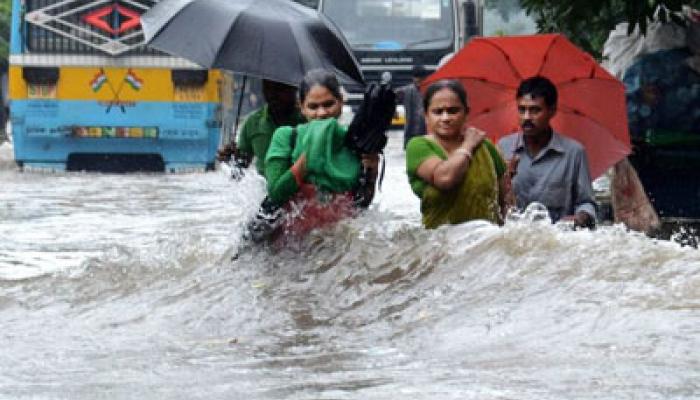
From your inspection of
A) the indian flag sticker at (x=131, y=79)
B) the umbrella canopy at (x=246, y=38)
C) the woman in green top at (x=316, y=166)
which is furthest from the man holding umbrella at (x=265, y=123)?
the indian flag sticker at (x=131, y=79)

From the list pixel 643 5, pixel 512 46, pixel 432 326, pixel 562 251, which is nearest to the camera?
pixel 432 326

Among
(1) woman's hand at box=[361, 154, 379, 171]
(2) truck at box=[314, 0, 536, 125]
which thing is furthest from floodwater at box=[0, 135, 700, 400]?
(2) truck at box=[314, 0, 536, 125]

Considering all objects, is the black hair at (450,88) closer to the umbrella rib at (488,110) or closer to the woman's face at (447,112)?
the woman's face at (447,112)

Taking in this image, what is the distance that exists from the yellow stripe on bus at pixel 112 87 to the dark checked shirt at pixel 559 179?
12.6 meters

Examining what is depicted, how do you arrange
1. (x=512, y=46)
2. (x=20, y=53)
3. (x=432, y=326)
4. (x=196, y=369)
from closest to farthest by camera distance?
(x=196, y=369)
(x=432, y=326)
(x=512, y=46)
(x=20, y=53)

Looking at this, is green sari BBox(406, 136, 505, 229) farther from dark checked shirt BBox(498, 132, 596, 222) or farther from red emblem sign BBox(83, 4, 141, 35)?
red emblem sign BBox(83, 4, 141, 35)

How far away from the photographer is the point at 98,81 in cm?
2064

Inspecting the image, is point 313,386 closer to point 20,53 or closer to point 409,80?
point 20,53

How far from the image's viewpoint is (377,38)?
27.7 meters

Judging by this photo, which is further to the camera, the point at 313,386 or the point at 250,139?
the point at 250,139

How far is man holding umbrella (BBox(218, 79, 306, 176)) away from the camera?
30.8 feet

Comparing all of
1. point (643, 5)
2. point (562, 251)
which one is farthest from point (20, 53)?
point (562, 251)

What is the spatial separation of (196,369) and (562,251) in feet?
5.81

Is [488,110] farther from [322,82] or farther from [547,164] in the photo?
[322,82]
